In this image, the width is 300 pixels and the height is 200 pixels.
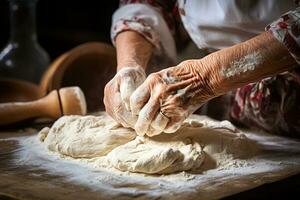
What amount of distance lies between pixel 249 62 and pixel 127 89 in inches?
13.0

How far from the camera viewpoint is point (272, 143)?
61.8 inches

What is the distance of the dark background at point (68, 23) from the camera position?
285 cm

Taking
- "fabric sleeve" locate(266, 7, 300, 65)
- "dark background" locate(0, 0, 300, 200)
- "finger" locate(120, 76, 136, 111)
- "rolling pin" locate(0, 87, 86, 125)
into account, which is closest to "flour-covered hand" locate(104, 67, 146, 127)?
"finger" locate(120, 76, 136, 111)

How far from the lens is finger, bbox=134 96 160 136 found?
1298 mm

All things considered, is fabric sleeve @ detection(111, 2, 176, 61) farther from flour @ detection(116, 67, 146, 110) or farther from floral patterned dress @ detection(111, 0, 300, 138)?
flour @ detection(116, 67, 146, 110)

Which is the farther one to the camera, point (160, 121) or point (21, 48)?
point (21, 48)

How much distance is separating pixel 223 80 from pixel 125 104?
0.87ft

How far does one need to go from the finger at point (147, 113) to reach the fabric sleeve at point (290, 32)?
1.10 ft

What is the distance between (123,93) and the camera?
139 centimetres

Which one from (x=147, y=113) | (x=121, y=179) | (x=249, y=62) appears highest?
(x=249, y=62)

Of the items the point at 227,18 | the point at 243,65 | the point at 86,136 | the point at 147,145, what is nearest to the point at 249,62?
the point at 243,65

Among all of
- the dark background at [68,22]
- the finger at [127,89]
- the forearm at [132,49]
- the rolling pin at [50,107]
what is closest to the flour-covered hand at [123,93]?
the finger at [127,89]

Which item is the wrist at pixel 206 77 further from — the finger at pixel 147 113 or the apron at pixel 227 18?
the apron at pixel 227 18

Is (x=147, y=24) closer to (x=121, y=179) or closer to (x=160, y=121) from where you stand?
(x=160, y=121)
